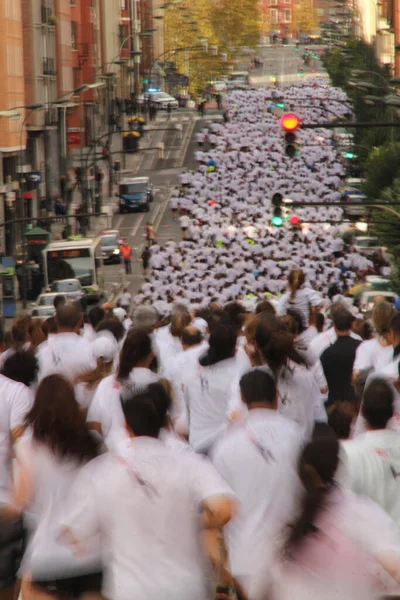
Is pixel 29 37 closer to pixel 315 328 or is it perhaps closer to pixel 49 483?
pixel 315 328

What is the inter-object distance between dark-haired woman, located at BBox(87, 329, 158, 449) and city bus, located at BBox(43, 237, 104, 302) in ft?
130

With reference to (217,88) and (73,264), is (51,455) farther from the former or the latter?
(217,88)

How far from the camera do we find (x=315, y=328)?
1365 cm

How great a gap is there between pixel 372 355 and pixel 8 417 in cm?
373

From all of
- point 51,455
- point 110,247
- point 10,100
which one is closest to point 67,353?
point 51,455

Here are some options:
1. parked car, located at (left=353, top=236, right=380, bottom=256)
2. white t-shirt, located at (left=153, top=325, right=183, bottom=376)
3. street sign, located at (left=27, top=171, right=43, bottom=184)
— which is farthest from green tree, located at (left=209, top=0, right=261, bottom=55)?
white t-shirt, located at (left=153, top=325, right=183, bottom=376)

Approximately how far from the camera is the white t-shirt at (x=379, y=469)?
237 inches

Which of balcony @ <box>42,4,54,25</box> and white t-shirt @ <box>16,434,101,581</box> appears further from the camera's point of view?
balcony @ <box>42,4,54,25</box>

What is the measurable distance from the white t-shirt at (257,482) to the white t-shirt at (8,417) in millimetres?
1226

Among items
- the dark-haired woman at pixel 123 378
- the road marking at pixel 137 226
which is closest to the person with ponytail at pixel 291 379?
the dark-haired woman at pixel 123 378

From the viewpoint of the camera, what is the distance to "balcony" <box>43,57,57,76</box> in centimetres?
6750

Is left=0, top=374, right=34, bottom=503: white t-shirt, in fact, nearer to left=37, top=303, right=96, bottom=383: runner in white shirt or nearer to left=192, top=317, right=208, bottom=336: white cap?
left=37, top=303, right=96, bottom=383: runner in white shirt

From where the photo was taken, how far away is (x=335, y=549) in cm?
479

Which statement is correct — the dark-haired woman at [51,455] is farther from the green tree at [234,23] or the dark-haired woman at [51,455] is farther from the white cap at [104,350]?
the green tree at [234,23]
